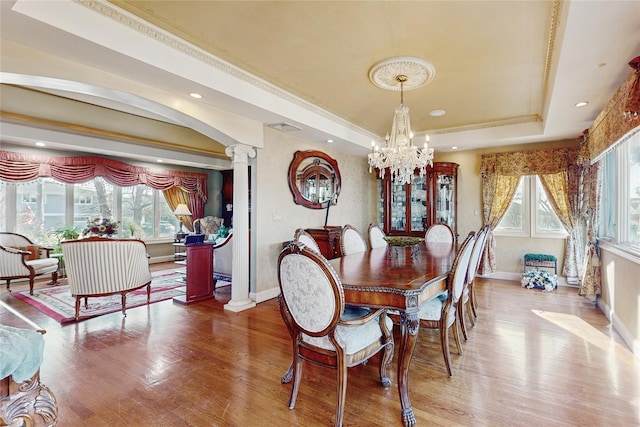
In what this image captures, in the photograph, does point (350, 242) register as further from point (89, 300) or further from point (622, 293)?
point (89, 300)

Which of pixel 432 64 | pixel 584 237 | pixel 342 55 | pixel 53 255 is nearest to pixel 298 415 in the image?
pixel 342 55

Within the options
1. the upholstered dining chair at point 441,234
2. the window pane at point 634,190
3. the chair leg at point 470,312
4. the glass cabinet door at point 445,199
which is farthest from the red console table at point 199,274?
the window pane at point 634,190

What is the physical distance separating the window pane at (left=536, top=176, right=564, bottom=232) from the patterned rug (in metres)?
5.61

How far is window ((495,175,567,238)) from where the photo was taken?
5141 mm

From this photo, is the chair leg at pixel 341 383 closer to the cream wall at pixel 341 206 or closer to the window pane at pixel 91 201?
the cream wall at pixel 341 206

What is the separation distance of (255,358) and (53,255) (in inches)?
209

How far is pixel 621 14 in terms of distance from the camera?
5.58ft

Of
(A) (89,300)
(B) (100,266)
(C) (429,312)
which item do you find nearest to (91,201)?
(A) (89,300)

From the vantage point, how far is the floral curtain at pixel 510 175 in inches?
191

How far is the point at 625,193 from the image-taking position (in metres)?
3.31

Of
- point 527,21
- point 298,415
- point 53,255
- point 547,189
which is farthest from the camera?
point 53,255

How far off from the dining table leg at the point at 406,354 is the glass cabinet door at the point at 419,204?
4.24 m

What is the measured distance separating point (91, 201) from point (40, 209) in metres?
0.82

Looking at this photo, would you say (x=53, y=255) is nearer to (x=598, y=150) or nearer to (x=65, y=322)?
(x=65, y=322)
